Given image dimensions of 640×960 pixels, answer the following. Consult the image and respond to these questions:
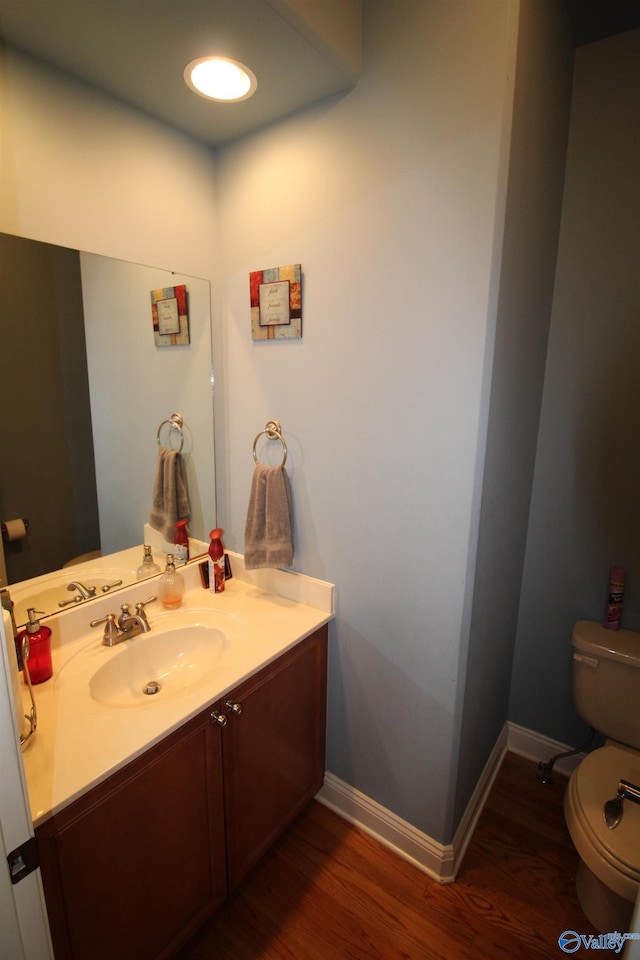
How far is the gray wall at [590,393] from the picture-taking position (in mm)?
1524

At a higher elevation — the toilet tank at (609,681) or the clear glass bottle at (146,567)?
Answer: the clear glass bottle at (146,567)

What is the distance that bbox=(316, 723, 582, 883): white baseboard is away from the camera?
4.88 feet

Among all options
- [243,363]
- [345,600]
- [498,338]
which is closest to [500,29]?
[498,338]

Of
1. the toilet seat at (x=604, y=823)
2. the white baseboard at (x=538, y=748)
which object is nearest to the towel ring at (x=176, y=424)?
the toilet seat at (x=604, y=823)

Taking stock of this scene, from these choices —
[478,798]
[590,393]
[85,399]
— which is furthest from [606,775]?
[85,399]

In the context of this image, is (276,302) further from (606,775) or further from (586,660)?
(606,775)

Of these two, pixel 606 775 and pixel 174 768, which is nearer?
pixel 174 768

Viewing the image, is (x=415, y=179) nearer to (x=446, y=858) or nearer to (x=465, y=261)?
(x=465, y=261)

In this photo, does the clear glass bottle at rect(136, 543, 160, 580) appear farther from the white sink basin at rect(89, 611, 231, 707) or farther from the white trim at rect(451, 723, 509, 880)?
the white trim at rect(451, 723, 509, 880)

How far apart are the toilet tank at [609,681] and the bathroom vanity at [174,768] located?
95 centimetres

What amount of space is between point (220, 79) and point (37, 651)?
164 cm

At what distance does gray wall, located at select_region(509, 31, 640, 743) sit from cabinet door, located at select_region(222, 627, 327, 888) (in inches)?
39.5

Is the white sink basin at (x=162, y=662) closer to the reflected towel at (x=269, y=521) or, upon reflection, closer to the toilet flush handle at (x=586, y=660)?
the reflected towel at (x=269, y=521)

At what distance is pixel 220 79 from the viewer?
127cm
